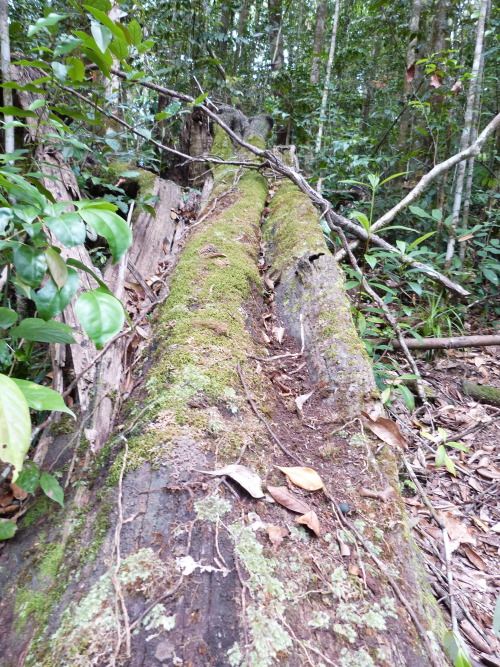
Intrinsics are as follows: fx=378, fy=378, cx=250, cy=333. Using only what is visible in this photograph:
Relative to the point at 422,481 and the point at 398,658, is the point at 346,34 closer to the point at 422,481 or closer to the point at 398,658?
the point at 422,481

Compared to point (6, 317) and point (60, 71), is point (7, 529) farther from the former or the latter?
point (60, 71)

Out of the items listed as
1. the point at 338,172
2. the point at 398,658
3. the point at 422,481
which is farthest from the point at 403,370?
the point at 338,172

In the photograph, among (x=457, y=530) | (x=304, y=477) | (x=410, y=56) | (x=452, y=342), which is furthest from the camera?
(x=410, y=56)

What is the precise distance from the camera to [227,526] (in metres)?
1.10

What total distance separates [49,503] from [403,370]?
2.73 m

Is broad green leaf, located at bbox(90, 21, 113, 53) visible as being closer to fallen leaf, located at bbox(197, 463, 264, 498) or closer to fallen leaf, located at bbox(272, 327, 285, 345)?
fallen leaf, located at bbox(197, 463, 264, 498)

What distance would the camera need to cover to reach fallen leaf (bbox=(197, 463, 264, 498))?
121 cm

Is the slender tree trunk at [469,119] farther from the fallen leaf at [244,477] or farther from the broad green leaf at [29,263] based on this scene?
the broad green leaf at [29,263]

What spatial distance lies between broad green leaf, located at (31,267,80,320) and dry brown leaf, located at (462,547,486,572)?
2167mm

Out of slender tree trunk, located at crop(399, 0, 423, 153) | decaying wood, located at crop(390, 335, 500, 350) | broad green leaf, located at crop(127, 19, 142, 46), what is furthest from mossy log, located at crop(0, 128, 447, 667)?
slender tree trunk, located at crop(399, 0, 423, 153)

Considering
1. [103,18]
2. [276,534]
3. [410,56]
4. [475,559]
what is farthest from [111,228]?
[410,56]

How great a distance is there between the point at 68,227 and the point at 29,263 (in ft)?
0.54

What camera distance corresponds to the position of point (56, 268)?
3.06ft

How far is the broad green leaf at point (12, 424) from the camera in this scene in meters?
0.65
